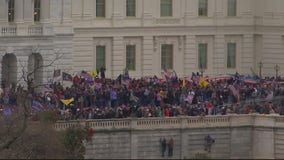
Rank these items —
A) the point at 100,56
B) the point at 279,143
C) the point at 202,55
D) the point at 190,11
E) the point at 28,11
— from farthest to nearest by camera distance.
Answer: the point at 202,55
the point at 190,11
the point at 100,56
the point at 28,11
the point at 279,143

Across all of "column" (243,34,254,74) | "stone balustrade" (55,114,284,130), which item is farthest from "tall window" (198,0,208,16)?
"stone balustrade" (55,114,284,130)

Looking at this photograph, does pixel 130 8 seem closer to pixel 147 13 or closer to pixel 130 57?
pixel 147 13

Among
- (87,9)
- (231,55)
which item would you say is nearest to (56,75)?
(87,9)

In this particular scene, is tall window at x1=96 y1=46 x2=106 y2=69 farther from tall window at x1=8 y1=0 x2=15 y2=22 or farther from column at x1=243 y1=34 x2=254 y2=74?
column at x1=243 y1=34 x2=254 y2=74

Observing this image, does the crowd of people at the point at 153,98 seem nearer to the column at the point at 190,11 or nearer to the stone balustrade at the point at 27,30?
the stone balustrade at the point at 27,30

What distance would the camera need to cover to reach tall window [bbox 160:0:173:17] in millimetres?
151875

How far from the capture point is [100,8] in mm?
149375

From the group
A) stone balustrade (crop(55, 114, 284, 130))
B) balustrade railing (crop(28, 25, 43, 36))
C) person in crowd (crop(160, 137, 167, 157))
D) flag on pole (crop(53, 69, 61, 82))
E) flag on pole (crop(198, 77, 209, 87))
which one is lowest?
person in crowd (crop(160, 137, 167, 157))

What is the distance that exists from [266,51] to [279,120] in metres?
24.3

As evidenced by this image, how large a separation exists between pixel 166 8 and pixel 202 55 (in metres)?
4.07

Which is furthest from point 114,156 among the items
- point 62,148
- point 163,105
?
point 62,148

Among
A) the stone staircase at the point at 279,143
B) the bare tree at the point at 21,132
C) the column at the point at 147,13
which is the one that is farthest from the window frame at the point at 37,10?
the bare tree at the point at 21,132

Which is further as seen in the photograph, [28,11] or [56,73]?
[28,11]

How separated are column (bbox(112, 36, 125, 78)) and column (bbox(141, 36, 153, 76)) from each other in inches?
67.1
